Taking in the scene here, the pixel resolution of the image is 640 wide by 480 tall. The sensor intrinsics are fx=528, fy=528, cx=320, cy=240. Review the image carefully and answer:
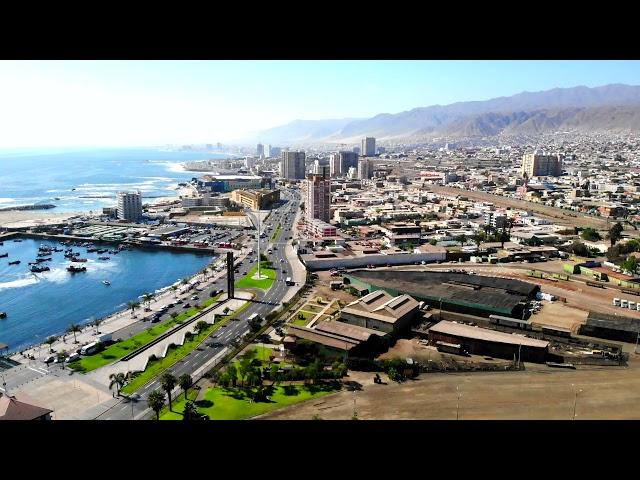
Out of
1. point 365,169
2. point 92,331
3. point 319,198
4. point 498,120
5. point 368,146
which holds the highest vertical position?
point 498,120

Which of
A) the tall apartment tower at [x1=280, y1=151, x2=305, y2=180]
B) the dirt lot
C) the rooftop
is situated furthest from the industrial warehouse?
the tall apartment tower at [x1=280, y1=151, x2=305, y2=180]

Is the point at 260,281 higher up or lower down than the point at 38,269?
A: higher up

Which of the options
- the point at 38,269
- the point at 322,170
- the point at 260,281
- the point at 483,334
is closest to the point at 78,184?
the point at 322,170

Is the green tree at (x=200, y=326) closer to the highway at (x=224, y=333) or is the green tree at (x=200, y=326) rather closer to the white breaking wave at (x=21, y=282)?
the highway at (x=224, y=333)

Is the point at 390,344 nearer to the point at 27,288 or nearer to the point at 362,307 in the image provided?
the point at 362,307

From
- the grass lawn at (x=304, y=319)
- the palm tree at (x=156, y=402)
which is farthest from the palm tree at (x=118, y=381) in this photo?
the grass lawn at (x=304, y=319)

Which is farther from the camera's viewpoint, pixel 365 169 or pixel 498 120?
pixel 498 120

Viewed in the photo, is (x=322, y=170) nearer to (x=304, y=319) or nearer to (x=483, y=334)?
(x=304, y=319)
